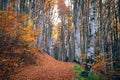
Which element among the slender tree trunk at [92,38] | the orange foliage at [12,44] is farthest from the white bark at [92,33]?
the orange foliage at [12,44]

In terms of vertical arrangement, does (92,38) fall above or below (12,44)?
above

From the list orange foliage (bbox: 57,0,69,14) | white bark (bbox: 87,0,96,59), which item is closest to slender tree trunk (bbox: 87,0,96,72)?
white bark (bbox: 87,0,96,59)

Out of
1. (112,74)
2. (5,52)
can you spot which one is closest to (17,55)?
(5,52)

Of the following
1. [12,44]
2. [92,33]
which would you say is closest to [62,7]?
[12,44]

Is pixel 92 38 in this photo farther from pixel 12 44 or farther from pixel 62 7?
pixel 62 7

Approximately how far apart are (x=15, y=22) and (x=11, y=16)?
745mm

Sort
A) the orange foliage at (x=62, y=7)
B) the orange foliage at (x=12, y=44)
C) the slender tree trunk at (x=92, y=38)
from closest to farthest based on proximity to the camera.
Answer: the slender tree trunk at (x=92, y=38), the orange foliage at (x=12, y=44), the orange foliage at (x=62, y=7)

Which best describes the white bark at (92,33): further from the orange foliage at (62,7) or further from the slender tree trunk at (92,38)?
the orange foliage at (62,7)

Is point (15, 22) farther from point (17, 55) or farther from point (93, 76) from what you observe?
point (93, 76)

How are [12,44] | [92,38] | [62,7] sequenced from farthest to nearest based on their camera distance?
[62,7]
[12,44]
[92,38]

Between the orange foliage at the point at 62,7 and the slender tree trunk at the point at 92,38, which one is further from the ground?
the orange foliage at the point at 62,7

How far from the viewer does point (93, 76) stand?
12.2 m

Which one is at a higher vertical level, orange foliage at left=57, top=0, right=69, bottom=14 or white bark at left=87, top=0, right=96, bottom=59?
orange foliage at left=57, top=0, right=69, bottom=14

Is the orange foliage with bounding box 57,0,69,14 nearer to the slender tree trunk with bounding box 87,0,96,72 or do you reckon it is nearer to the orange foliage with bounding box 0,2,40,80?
the orange foliage with bounding box 0,2,40,80
